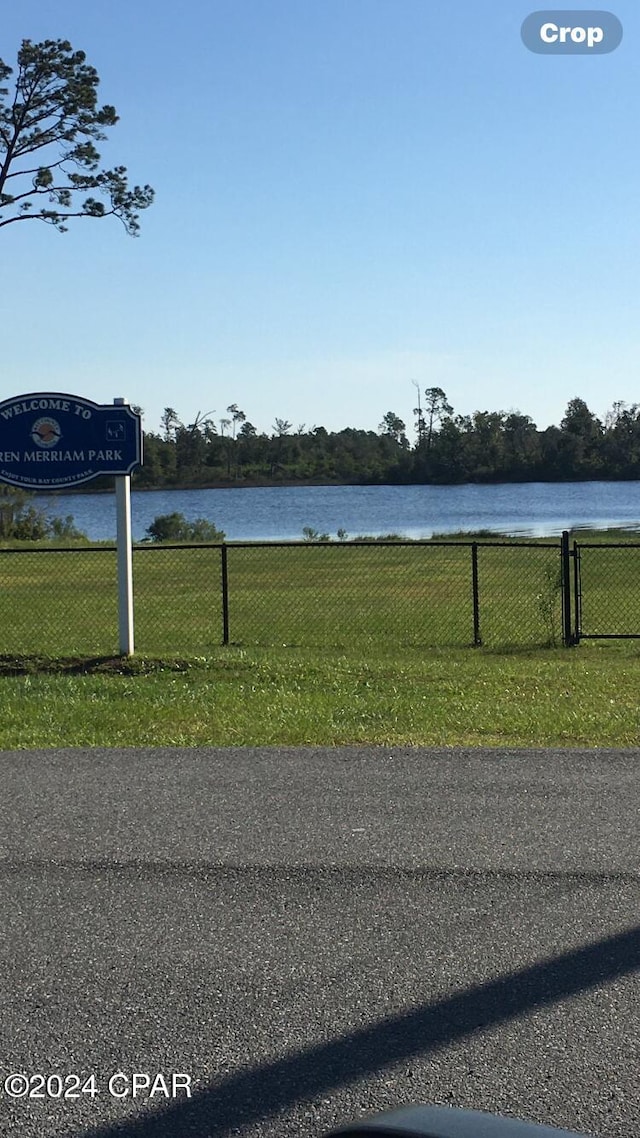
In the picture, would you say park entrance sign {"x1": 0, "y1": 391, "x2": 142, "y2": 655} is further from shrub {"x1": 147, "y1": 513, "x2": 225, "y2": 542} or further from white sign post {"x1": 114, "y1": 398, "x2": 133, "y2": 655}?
shrub {"x1": 147, "y1": 513, "x2": 225, "y2": 542}

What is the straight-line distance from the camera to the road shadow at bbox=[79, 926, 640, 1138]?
132 inches

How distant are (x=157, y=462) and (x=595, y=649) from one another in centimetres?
9075

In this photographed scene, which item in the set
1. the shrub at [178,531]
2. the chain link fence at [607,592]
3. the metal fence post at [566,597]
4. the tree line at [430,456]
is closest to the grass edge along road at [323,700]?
the metal fence post at [566,597]

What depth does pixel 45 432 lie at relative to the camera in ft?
44.4

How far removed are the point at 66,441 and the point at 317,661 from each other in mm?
3687

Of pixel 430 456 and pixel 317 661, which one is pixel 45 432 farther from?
pixel 430 456

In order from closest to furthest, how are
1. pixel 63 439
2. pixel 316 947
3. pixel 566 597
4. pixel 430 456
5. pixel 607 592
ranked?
pixel 316 947, pixel 63 439, pixel 566 597, pixel 607 592, pixel 430 456

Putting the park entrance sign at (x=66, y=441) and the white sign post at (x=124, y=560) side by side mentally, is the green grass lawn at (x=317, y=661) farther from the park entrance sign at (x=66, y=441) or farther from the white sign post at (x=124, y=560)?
the park entrance sign at (x=66, y=441)

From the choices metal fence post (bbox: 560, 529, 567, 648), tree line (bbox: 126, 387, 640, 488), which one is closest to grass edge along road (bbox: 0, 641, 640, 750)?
metal fence post (bbox: 560, 529, 567, 648)

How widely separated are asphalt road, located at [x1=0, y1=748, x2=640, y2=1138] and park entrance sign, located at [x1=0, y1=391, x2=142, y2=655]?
265 inches

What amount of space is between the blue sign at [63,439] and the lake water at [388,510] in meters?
29.4

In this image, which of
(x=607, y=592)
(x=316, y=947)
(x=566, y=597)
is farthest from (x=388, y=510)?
(x=316, y=947)

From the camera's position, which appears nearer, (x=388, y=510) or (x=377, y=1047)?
(x=377, y=1047)

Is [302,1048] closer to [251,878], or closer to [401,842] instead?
[251,878]
